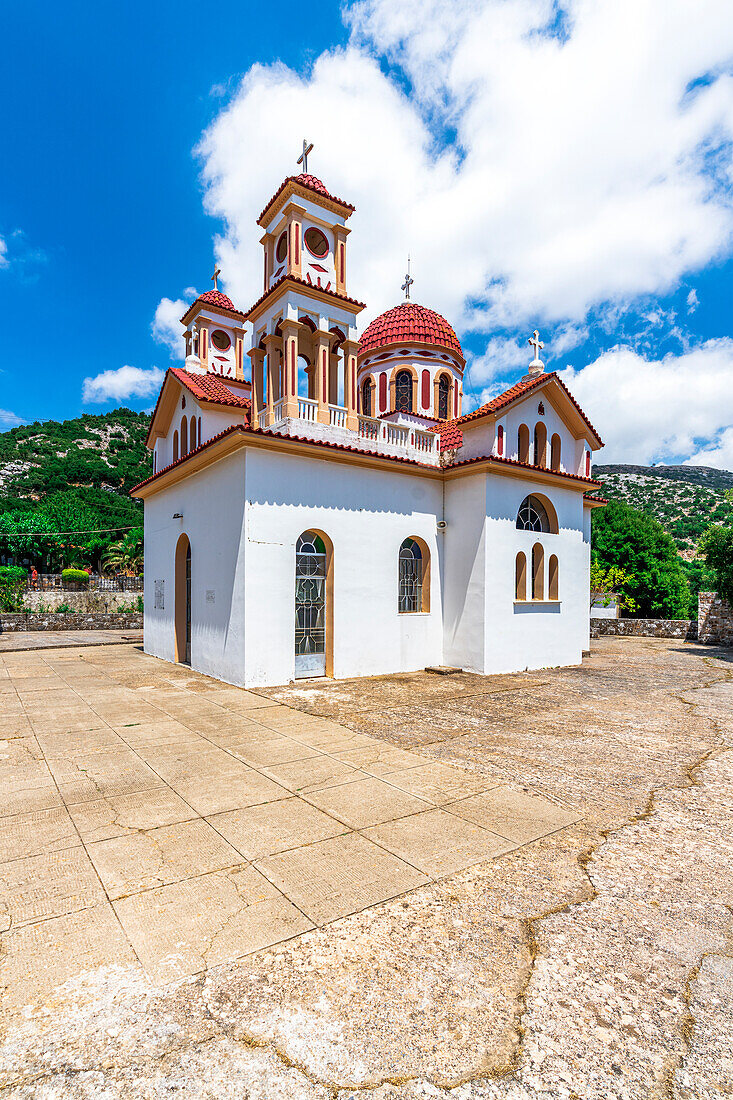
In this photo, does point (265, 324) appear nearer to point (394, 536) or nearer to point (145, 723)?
point (394, 536)

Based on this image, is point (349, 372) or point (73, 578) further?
point (73, 578)

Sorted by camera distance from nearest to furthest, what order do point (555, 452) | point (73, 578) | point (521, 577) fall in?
point (521, 577) < point (555, 452) < point (73, 578)

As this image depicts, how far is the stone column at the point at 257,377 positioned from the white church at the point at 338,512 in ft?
0.17

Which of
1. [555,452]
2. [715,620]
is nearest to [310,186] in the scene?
[555,452]

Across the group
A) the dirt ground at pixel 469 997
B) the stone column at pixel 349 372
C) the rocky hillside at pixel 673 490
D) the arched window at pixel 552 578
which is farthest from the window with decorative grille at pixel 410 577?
the rocky hillside at pixel 673 490

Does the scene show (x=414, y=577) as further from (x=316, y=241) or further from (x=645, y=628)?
(x=645, y=628)

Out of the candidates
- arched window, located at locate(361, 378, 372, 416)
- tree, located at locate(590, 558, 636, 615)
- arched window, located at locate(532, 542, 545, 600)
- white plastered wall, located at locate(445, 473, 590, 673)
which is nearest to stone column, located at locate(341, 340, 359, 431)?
white plastered wall, located at locate(445, 473, 590, 673)

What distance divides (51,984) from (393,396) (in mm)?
17631

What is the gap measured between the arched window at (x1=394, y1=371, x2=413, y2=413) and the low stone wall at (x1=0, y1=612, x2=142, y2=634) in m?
18.4

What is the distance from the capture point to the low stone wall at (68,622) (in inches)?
1041

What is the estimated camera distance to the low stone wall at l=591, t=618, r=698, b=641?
2434cm

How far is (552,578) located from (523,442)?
376 cm

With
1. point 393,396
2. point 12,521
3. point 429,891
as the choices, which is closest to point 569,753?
point 429,891

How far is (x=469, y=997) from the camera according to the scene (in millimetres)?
2605
